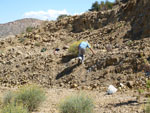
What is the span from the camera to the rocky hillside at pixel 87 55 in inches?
404

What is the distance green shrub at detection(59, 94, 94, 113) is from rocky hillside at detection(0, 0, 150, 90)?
9.17 feet

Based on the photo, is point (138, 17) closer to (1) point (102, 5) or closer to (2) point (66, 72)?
(2) point (66, 72)

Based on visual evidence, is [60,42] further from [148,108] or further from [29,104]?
[148,108]

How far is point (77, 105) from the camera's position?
236 inches

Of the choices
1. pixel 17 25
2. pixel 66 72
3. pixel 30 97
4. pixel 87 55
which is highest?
pixel 17 25

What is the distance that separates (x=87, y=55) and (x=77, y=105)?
7324 millimetres

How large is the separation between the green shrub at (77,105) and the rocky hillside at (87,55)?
2796 millimetres

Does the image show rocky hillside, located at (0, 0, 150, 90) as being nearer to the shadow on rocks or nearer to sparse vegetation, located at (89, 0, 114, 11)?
the shadow on rocks

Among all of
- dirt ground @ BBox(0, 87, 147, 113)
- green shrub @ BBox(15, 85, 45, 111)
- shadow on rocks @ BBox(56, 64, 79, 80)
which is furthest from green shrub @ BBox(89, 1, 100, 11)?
green shrub @ BBox(15, 85, 45, 111)

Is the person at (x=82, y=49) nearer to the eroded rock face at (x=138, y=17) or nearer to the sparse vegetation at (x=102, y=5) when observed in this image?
the eroded rock face at (x=138, y=17)

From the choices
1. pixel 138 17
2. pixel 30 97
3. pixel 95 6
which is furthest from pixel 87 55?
pixel 95 6

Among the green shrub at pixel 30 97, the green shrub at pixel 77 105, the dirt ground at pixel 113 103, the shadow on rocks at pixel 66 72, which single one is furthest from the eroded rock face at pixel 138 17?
the green shrub at pixel 77 105

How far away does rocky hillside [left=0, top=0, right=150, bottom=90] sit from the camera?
10.3 metres

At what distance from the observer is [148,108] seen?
518 cm
